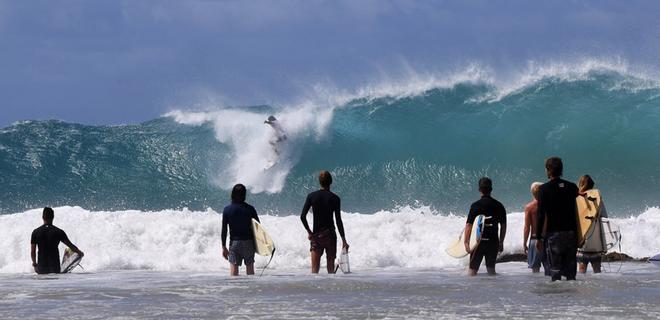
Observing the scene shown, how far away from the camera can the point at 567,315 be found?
638cm

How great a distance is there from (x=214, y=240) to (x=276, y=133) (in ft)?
38.3

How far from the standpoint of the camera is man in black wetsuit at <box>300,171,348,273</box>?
1007 centimetres

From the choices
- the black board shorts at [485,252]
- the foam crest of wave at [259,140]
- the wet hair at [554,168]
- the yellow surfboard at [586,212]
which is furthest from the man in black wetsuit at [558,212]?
the foam crest of wave at [259,140]

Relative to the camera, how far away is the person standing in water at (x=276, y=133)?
2581cm

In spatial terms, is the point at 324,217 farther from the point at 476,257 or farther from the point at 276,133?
the point at 276,133

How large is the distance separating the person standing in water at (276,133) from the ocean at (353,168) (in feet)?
0.59

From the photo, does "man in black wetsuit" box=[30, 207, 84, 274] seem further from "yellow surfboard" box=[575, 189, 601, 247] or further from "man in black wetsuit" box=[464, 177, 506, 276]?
"yellow surfboard" box=[575, 189, 601, 247]

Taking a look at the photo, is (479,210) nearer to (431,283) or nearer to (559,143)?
(431,283)

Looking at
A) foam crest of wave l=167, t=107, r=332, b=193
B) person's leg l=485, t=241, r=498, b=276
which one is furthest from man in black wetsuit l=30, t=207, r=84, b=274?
foam crest of wave l=167, t=107, r=332, b=193

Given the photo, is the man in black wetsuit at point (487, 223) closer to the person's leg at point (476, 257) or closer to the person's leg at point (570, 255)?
the person's leg at point (476, 257)

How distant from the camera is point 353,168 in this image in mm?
24766

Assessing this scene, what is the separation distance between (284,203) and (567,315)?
57.8 feet

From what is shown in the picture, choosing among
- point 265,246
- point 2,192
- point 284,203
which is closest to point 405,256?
point 265,246

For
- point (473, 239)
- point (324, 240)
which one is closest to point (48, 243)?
point (324, 240)
